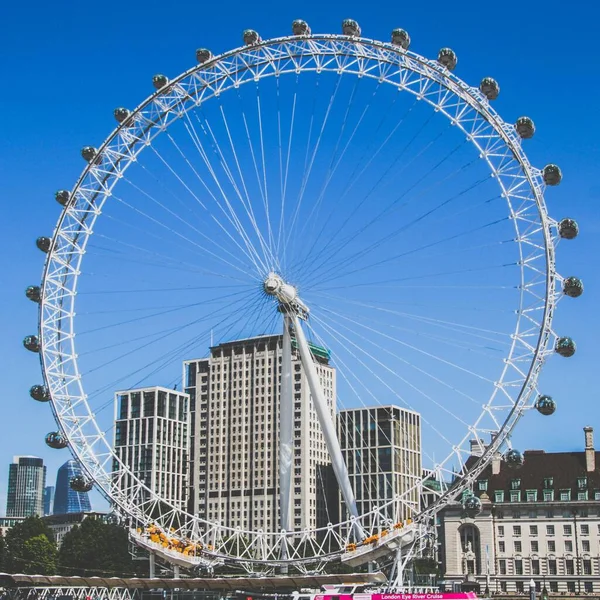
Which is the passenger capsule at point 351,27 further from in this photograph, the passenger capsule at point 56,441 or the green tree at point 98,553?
the green tree at point 98,553

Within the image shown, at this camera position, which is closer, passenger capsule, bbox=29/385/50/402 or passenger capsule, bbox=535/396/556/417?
passenger capsule, bbox=535/396/556/417

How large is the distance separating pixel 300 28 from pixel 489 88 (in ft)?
39.8

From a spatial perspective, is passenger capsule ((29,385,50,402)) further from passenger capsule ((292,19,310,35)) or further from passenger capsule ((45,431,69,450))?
passenger capsule ((292,19,310,35))

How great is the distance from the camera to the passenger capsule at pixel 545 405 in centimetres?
5325

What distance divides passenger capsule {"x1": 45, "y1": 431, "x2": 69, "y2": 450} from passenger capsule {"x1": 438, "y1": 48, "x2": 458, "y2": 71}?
3305cm

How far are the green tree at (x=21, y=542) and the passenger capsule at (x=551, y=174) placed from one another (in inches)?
2867

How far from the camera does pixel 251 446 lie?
627 ft

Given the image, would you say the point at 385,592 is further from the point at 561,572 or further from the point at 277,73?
the point at 561,572

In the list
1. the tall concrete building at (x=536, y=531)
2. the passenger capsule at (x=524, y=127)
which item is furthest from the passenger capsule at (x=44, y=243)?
the tall concrete building at (x=536, y=531)

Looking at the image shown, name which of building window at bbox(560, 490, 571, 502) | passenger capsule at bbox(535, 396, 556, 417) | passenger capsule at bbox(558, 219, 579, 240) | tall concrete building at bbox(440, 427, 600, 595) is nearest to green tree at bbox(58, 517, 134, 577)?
tall concrete building at bbox(440, 427, 600, 595)

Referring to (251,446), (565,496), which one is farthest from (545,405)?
(251,446)

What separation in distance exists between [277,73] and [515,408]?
24941 millimetres

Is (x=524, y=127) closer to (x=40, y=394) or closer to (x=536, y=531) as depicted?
(x=40, y=394)

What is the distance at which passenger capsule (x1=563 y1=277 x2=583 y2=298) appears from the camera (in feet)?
179
